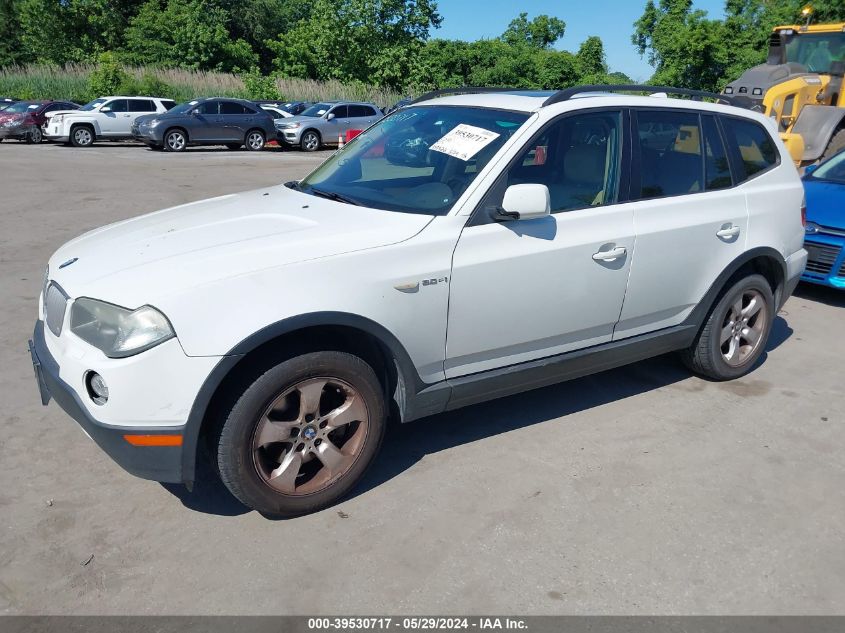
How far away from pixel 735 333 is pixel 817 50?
36.4 ft

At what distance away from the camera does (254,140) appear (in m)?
24.3

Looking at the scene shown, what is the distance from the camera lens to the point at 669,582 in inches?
120

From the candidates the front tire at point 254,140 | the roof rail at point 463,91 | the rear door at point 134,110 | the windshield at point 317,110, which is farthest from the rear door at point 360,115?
the roof rail at point 463,91

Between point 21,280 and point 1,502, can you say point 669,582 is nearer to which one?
point 1,502

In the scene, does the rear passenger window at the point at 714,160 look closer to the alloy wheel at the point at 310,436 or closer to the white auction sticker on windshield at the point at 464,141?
the white auction sticker on windshield at the point at 464,141

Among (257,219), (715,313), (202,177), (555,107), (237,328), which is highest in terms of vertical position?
(555,107)

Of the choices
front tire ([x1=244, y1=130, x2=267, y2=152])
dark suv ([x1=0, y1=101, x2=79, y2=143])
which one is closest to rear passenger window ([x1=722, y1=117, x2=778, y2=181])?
front tire ([x1=244, y1=130, x2=267, y2=152])

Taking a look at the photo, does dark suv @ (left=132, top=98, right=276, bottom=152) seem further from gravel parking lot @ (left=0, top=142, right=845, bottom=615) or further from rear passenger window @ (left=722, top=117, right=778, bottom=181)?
rear passenger window @ (left=722, top=117, right=778, bottom=181)

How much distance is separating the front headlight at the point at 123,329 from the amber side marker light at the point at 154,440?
0.33 m

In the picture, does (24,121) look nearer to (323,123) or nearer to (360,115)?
(323,123)

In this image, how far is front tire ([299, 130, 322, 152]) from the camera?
2469 centimetres

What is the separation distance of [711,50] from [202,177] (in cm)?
2832

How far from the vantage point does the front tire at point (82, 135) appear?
2327 centimetres

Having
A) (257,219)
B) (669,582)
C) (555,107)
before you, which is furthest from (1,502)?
(555,107)
